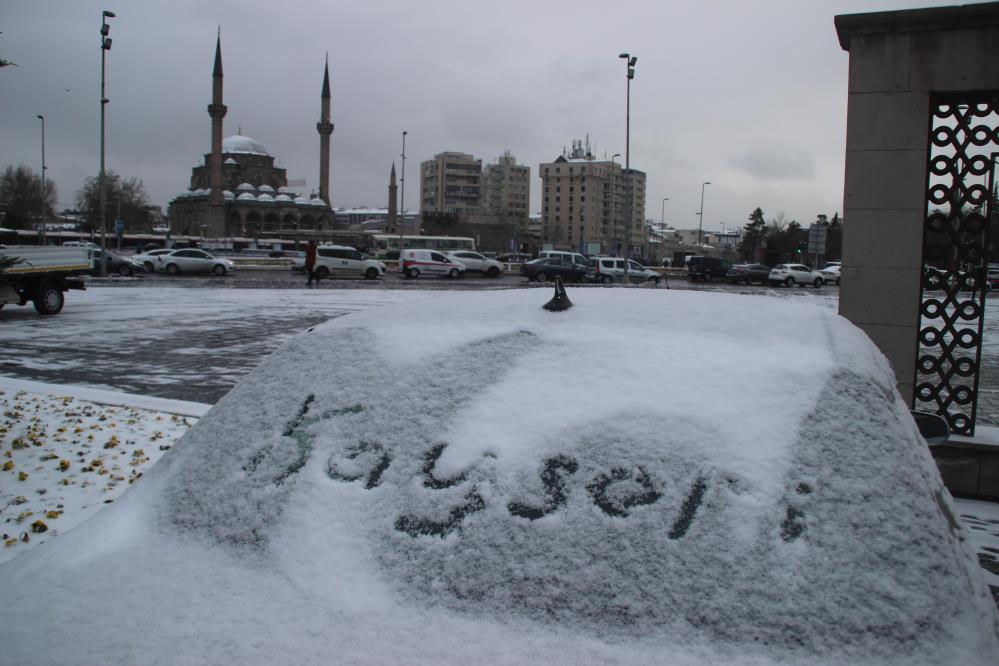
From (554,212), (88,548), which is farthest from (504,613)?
(554,212)

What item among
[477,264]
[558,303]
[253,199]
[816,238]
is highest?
[253,199]

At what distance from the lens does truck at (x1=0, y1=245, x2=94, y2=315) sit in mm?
16458

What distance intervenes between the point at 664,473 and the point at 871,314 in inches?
195

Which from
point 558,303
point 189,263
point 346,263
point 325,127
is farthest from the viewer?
point 325,127

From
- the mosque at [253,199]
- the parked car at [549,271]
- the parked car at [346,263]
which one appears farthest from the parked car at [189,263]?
the mosque at [253,199]

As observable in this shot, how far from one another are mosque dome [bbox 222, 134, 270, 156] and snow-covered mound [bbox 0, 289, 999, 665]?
120 meters

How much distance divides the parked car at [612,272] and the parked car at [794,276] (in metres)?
9.07

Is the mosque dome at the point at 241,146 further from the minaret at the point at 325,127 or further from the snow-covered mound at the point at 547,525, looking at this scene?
the snow-covered mound at the point at 547,525

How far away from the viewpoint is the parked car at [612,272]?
44.5 metres

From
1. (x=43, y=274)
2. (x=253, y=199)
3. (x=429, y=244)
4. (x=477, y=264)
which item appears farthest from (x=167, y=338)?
(x=253, y=199)

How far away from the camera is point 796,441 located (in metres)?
1.83

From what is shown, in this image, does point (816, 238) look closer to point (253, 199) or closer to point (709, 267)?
point (709, 267)

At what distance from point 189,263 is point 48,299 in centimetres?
2477

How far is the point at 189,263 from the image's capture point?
41.6 metres
